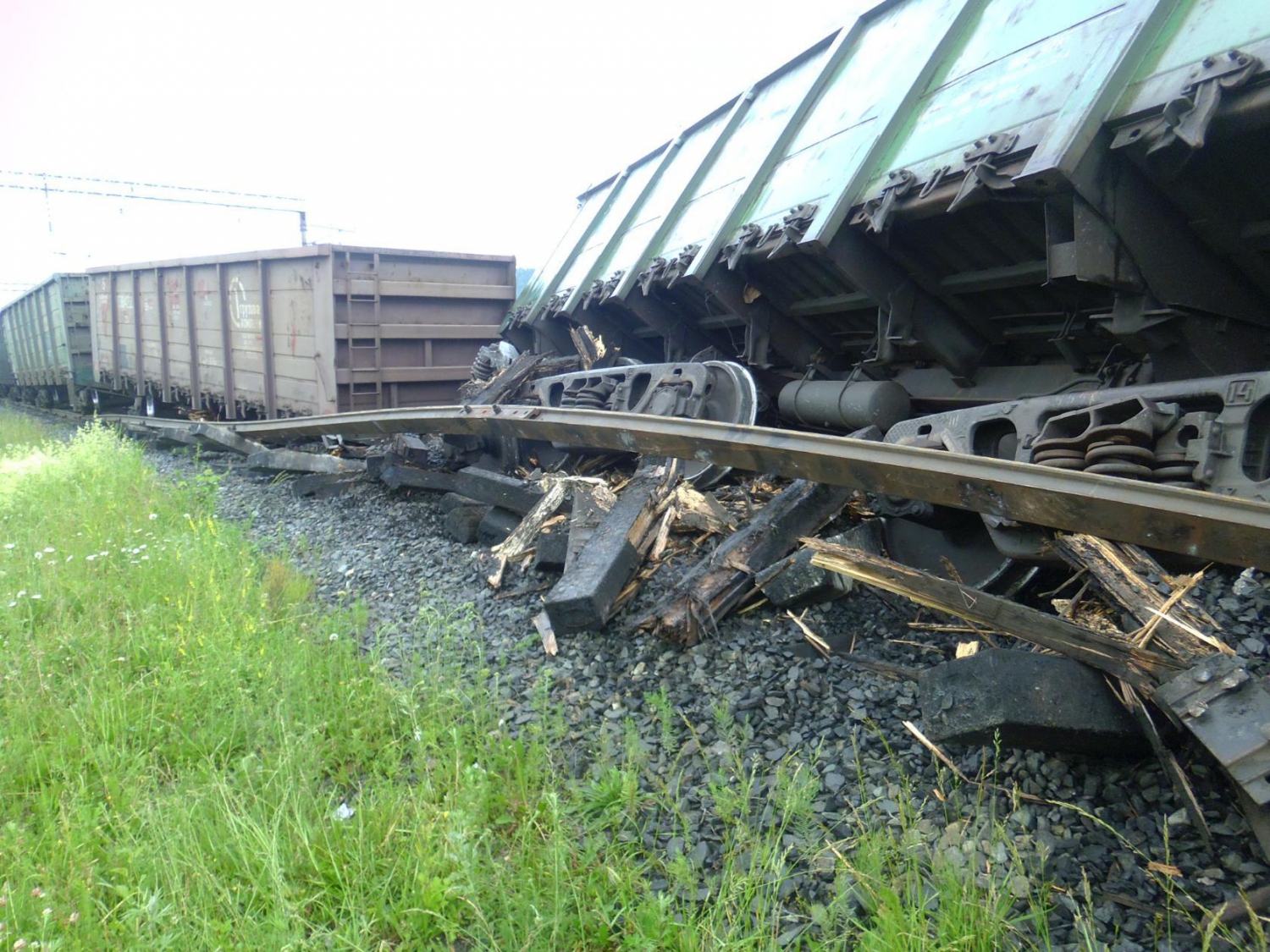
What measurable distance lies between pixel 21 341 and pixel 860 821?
23289 mm

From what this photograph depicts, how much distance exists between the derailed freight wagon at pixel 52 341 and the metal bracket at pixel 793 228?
14.5 metres

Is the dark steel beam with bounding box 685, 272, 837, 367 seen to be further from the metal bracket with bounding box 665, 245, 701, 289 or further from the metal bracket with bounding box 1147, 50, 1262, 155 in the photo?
the metal bracket with bounding box 1147, 50, 1262, 155

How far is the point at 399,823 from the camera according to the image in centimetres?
229

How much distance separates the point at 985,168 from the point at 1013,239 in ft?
1.79

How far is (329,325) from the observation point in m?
7.76

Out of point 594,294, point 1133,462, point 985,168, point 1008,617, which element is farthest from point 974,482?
point 594,294

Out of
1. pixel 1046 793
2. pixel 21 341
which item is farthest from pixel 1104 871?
pixel 21 341

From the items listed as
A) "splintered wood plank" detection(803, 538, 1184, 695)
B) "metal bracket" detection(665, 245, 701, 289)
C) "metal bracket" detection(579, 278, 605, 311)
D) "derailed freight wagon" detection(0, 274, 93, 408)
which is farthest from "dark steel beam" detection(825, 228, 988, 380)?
"derailed freight wagon" detection(0, 274, 93, 408)

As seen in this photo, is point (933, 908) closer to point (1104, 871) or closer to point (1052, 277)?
point (1104, 871)

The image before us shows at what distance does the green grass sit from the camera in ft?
6.18

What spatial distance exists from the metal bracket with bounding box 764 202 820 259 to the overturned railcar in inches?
0.5

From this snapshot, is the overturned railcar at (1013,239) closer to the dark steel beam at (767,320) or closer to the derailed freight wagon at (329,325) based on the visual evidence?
the dark steel beam at (767,320)

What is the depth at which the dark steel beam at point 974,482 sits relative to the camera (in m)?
2.03

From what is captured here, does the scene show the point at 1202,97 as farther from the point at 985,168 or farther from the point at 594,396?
the point at 594,396
